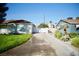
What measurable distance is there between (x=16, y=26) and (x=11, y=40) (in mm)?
189

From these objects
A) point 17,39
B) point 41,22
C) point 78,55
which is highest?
point 41,22

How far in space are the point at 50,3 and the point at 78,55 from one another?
0.74 m

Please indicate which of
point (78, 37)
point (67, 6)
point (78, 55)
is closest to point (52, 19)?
point (67, 6)

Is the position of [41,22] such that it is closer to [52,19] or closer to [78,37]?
[52,19]

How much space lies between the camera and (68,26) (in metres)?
2.33

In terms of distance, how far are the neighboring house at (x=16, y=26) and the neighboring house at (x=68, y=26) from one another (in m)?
0.37

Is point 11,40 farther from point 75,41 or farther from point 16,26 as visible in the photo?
point 75,41

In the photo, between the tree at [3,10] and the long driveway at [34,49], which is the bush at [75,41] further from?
the tree at [3,10]

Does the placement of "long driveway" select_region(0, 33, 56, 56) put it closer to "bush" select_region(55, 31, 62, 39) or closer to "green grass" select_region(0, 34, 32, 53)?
"green grass" select_region(0, 34, 32, 53)

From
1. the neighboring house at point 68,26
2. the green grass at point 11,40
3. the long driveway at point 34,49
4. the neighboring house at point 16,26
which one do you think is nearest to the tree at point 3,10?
the neighboring house at point 16,26

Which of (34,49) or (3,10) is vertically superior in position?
(3,10)

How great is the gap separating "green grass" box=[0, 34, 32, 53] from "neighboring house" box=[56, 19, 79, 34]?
0.40 metres

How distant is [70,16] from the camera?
7.59ft

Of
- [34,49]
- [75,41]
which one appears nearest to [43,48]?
[34,49]
